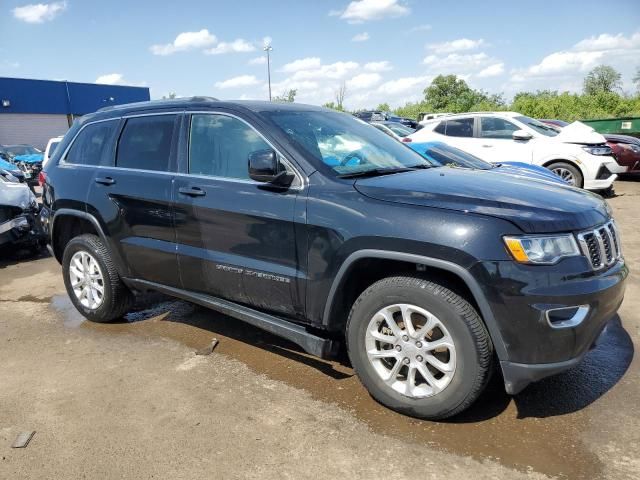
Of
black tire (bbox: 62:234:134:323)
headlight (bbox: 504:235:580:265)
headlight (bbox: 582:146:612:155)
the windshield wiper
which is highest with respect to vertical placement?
the windshield wiper

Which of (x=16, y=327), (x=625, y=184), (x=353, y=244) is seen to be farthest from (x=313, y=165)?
(x=625, y=184)

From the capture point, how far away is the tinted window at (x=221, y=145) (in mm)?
3553

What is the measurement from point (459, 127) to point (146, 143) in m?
8.74

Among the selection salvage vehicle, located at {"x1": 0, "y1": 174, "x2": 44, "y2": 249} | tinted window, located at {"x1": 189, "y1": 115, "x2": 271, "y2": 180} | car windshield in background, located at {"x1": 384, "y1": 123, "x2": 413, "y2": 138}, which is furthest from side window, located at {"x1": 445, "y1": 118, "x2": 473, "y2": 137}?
tinted window, located at {"x1": 189, "y1": 115, "x2": 271, "y2": 180}

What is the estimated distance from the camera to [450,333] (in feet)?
8.98

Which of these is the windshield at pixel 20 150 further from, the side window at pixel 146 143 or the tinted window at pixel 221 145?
the tinted window at pixel 221 145

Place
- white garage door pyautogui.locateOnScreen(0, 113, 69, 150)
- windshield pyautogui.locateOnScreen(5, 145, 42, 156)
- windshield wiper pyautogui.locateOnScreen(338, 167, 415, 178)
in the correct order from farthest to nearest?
white garage door pyautogui.locateOnScreen(0, 113, 69, 150)
windshield pyautogui.locateOnScreen(5, 145, 42, 156)
windshield wiper pyautogui.locateOnScreen(338, 167, 415, 178)

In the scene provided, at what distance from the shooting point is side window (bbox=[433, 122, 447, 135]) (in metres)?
11.7

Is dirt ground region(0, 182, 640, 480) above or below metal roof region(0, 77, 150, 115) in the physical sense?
below

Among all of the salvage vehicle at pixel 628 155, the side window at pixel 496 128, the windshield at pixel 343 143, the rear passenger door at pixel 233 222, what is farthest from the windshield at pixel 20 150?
the salvage vehicle at pixel 628 155

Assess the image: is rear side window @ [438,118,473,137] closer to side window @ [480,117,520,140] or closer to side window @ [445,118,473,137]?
side window @ [445,118,473,137]

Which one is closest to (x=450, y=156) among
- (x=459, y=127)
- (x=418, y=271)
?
(x=459, y=127)

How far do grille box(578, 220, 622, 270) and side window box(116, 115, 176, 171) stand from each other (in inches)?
111

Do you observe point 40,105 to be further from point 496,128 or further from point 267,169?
point 267,169
